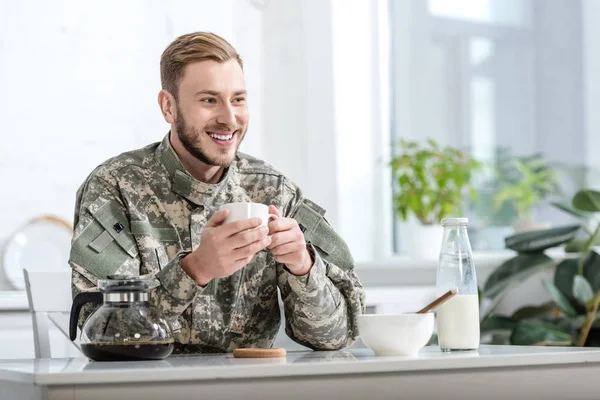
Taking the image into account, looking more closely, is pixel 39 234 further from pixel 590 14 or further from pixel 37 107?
pixel 590 14

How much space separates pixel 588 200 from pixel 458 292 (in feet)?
6.32

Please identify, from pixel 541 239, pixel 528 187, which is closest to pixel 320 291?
pixel 541 239

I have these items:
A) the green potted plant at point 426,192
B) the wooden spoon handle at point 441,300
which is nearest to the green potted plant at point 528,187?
the green potted plant at point 426,192

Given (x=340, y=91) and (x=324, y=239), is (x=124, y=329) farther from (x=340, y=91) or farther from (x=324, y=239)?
(x=340, y=91)

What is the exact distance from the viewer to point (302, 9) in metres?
3.94

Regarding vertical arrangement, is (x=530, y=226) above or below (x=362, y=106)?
below

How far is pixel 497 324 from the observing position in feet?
11.3

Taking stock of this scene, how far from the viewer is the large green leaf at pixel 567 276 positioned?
3.42 m

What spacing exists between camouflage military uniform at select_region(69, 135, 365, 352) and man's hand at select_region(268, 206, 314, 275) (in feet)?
0.22

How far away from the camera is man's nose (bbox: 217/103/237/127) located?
2.08 metres

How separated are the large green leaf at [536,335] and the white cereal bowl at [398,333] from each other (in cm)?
170

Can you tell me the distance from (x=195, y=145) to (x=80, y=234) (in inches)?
12.7

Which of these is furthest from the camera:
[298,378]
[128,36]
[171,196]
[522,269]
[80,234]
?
[128,36]

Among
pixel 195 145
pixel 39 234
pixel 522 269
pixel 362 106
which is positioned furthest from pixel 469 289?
pixel 362 106
